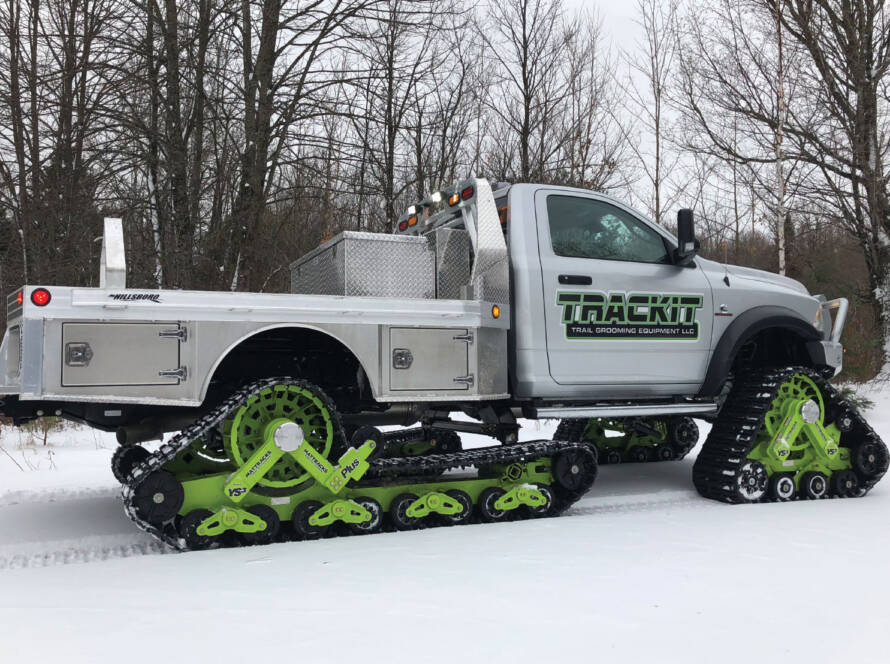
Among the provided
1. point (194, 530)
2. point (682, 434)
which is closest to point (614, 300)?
point (682, 434)

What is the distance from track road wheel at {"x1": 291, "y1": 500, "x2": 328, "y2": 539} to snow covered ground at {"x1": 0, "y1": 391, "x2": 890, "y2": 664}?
0.47 feet

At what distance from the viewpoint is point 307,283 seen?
237 inches

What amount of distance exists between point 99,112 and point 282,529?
358 inches

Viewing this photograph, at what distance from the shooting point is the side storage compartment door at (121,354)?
13.4 ft

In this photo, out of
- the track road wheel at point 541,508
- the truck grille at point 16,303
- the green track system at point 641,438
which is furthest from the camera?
the green track system at point 641,438

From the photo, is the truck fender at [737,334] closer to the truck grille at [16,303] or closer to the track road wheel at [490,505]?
the track road wheel at [490,505]

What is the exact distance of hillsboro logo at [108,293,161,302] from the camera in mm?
4188

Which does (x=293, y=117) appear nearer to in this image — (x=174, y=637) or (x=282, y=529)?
(x=282, y=529)

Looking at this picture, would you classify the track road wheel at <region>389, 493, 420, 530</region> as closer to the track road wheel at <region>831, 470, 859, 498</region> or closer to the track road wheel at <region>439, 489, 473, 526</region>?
the track road wheel at <region>439, 489, 473, 526</region>

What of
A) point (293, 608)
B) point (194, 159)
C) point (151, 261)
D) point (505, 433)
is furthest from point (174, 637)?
point (194, 159)

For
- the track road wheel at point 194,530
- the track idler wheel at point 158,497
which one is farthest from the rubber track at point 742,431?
the track idler wheel at point 158,497

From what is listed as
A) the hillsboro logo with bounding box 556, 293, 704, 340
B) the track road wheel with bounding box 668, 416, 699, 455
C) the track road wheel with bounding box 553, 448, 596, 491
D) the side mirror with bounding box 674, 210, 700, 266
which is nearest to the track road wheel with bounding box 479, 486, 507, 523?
the track road wheel with bounding box 553, 448, 596, 491

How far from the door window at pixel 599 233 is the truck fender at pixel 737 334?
2.64 ft

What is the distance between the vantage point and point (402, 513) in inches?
196
